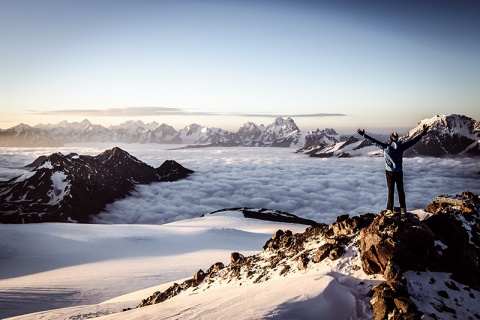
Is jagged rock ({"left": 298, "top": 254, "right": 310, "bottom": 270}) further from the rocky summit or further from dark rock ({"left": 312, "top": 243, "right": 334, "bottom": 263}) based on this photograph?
the rocky summit

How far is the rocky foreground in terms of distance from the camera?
690 cm

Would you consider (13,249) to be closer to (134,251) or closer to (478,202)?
(134,251)

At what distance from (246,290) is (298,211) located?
5244 inches

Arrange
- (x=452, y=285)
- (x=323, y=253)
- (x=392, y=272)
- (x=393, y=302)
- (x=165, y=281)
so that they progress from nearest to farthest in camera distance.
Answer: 1. (x=393, y=302)
2. (x=392, y=272)
3. (x=452, y=285)
4. (x=323, y=253)
5. (x=165, y=281)

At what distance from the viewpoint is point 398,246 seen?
26.8ft

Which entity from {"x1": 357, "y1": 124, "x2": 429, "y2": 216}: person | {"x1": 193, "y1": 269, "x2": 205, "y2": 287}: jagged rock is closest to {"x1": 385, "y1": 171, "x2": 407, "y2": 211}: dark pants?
{"x1": 357, "y1": 124, "x2": 429, "y2": 216}: person

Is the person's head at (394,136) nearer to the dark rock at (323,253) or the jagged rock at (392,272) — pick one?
the jagged rock at (392,272)

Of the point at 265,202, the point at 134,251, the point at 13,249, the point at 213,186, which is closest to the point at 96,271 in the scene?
the point at 134,251

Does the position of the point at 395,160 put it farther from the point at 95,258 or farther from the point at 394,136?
the point at 95,258

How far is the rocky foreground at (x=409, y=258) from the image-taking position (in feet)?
22.6

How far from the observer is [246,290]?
9336 millimetres

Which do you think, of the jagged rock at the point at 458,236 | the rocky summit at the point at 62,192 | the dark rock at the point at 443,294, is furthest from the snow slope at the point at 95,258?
the rocky summit at the point at 62,192

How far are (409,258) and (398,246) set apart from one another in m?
0.46

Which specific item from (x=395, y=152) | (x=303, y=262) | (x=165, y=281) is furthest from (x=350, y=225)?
(x=165, y=281)
